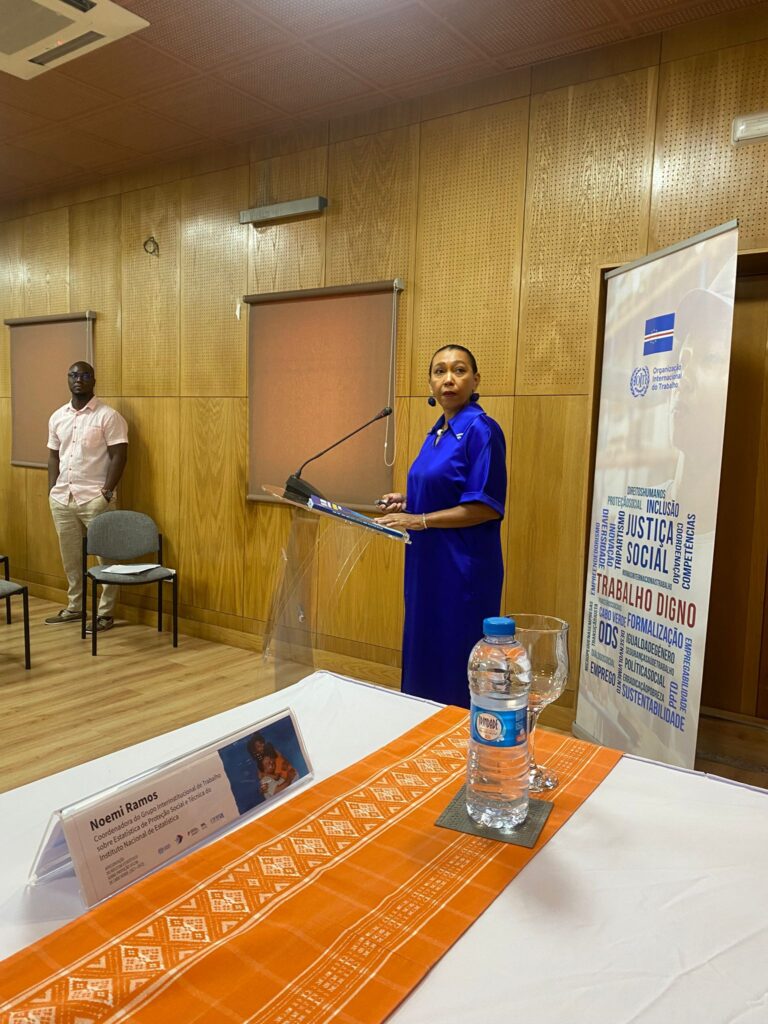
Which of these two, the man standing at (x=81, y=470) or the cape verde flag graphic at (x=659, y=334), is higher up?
the cape verde flag graphic at (x=659, y=334)

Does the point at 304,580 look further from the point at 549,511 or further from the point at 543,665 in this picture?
the point at 549,511

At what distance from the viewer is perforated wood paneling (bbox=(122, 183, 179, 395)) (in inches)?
191

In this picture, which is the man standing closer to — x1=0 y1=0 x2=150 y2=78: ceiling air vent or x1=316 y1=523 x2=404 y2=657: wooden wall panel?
x1=316 y1=523 x2=404 y2=657: wooden wall panel

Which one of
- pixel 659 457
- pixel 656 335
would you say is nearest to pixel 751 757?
pixel 659 457

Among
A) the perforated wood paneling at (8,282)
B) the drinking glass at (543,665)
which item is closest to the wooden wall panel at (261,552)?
the perforated wood paneling at (8,282)

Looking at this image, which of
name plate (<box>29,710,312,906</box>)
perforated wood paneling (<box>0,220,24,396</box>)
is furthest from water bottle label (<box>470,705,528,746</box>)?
perforated wood paneling (<box>0,220,24,396</box>)

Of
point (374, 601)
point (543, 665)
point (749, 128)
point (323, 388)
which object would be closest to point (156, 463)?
point (323, 388)

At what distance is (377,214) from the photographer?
3928 millimetres

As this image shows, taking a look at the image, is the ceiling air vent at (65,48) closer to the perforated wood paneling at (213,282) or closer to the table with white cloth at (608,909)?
the perforated wood paneling at (213,282)

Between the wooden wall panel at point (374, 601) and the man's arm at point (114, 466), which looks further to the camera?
the man's arm at point (114, 466)

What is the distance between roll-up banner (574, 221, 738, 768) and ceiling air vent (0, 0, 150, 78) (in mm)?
2223

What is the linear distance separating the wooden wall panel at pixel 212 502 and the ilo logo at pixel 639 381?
246 cm

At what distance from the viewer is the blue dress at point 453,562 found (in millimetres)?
2449

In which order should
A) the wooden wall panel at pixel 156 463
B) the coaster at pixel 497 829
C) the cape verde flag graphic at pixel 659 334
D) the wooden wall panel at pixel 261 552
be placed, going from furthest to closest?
1. the wooden wall panel at pixel 156 463
2. the wooden wall panel at pixel 261 552
3. the cape verde flag graphic at pixel 659 334
4. the coaster at pixel 497 829
